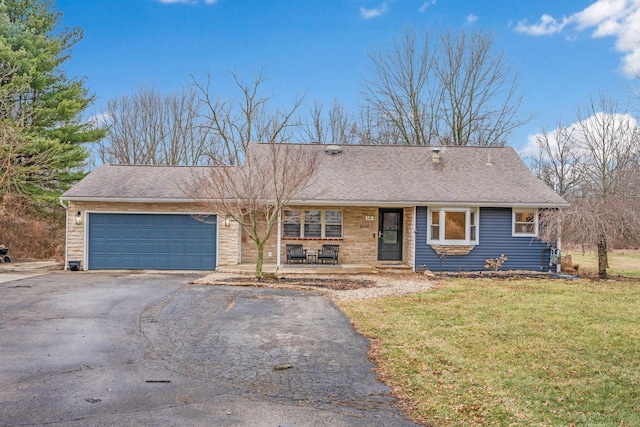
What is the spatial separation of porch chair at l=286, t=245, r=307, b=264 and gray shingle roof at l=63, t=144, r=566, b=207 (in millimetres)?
1952

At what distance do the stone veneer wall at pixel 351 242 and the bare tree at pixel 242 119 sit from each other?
12554 mm

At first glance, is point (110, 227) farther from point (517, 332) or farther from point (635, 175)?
point (635, 175)

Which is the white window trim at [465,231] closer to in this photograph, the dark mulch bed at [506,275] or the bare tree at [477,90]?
the dark mulch bed at [506,275]

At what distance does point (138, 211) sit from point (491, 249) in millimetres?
11622

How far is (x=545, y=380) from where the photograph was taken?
4.83 m

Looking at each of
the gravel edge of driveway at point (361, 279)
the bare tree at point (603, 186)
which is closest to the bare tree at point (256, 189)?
the gravel edge of driveway at point (361, 279)

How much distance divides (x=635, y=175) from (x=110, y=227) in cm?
1986

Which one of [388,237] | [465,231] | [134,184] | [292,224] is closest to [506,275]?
[465,231]

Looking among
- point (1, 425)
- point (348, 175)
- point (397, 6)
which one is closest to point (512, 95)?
point (397, 6)

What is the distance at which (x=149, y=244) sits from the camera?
49.0 ft

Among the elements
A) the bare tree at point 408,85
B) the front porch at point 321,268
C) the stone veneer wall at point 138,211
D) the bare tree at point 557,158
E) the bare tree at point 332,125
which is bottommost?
the front porch at point 321,268

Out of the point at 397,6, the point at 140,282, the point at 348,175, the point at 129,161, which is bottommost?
the point at 140,282

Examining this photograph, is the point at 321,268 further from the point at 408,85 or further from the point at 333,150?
the point at 408,85

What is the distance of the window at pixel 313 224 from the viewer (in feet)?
52.5
